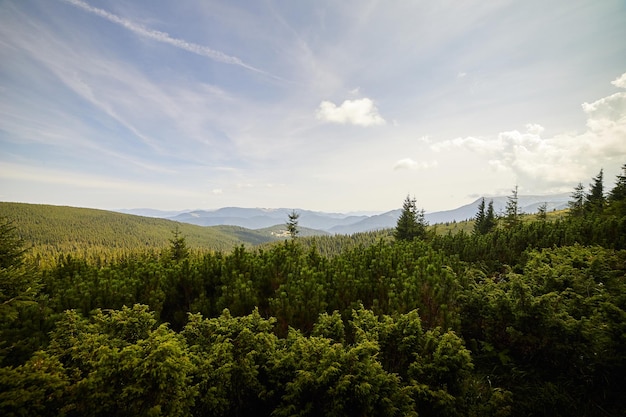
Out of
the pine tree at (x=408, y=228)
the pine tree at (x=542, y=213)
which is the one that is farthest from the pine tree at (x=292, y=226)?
the pine tree at (x=542, y=213)

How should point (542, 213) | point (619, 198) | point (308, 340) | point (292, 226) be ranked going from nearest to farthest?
point (308, 340) < point (619, 198) < point (292, 226) < point (542, 213)

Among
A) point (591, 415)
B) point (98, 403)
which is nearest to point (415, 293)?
point (591, 415)

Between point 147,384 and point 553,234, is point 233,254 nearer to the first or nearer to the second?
point 147,384

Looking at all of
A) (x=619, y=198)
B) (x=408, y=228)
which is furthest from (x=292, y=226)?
(x=619, y=198)

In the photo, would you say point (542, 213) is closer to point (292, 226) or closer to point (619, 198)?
point (619, 198)

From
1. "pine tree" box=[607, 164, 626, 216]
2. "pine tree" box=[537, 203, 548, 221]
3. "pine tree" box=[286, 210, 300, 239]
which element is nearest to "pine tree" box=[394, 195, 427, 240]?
"pine tree" box=[607, 164, 626, 216]

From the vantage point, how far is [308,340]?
4.61m

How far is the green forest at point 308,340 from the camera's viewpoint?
3.25 m

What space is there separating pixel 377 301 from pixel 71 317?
20.7ft

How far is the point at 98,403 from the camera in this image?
10.3ft

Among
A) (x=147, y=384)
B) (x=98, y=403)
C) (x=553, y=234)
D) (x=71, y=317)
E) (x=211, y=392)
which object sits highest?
(x=553, y=234)

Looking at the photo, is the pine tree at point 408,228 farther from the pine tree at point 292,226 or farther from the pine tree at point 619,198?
the pine tree at point 292,226

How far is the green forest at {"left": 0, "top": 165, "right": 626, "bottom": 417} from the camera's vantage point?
3250 mm

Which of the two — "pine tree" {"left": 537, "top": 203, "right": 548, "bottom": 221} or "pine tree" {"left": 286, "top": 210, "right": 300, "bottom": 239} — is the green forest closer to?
"pine tree" {"left": 286, "top": 210, "right": 300, "bottom": 239}
